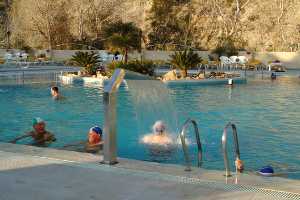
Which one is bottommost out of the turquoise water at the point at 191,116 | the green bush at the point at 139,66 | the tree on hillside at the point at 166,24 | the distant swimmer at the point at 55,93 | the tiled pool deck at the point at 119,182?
the turquoise water at the point at 191,116

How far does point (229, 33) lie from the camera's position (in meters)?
38.3

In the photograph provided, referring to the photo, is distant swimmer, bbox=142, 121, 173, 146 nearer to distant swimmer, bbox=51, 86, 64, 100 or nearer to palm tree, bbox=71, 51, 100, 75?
distant swimmer, bbox=51, 86, 64, 100

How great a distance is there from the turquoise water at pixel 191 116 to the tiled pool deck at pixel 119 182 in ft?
7.69

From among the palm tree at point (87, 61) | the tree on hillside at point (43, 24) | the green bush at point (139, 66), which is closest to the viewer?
the green bush at point (139, 66)

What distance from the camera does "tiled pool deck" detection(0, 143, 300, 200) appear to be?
4.21 m

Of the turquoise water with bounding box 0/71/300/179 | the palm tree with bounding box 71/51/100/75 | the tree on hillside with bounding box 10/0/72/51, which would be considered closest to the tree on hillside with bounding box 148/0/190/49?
the tree on hillside with bounding box 10/0/72/51

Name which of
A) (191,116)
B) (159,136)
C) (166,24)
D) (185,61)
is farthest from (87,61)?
(166,24)

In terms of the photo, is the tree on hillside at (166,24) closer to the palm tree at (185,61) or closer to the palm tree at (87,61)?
the palm tree at (87,61)

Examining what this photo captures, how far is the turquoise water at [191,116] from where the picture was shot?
8148mm

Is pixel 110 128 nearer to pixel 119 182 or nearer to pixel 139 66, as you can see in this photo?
pixel 119 182

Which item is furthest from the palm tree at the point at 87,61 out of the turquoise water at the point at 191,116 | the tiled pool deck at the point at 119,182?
the tiled pool deck at the point at 119,182

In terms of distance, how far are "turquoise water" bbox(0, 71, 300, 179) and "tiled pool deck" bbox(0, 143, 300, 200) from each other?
7.69 ft

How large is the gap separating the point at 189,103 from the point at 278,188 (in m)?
10.5

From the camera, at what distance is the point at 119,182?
4.60 metres
